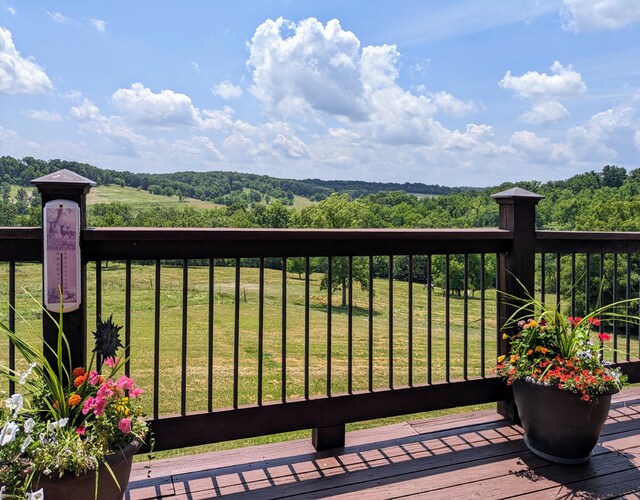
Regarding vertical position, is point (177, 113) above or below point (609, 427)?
above

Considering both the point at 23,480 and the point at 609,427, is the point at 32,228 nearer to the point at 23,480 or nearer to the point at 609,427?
the point at 23,480

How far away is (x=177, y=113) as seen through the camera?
24.4 m

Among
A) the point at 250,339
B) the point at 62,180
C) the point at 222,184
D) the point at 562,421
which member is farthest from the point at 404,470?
the point at 222,184

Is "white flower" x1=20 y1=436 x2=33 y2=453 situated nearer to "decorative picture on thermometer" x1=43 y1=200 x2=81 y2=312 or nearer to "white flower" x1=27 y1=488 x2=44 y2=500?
"white flower" x1=27 y1=488 x2=44 y2=500

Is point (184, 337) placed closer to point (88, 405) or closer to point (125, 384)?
point (125, 384)

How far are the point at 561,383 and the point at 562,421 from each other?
0.19 metres

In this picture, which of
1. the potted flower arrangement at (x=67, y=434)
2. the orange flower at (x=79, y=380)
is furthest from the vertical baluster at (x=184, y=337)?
the orange flower at (x=79, y=380)

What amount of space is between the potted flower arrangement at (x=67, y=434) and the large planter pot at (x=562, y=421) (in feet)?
5.75

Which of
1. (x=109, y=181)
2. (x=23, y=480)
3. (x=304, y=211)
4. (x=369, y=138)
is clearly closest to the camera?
(x=23, y=480)

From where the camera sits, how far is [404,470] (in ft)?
7.34

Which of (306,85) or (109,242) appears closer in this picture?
(109,242)

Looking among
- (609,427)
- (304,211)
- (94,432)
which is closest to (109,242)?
(94,432)

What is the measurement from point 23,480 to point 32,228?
0.94 meters

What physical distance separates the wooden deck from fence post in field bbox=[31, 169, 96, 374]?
0.70 metres
